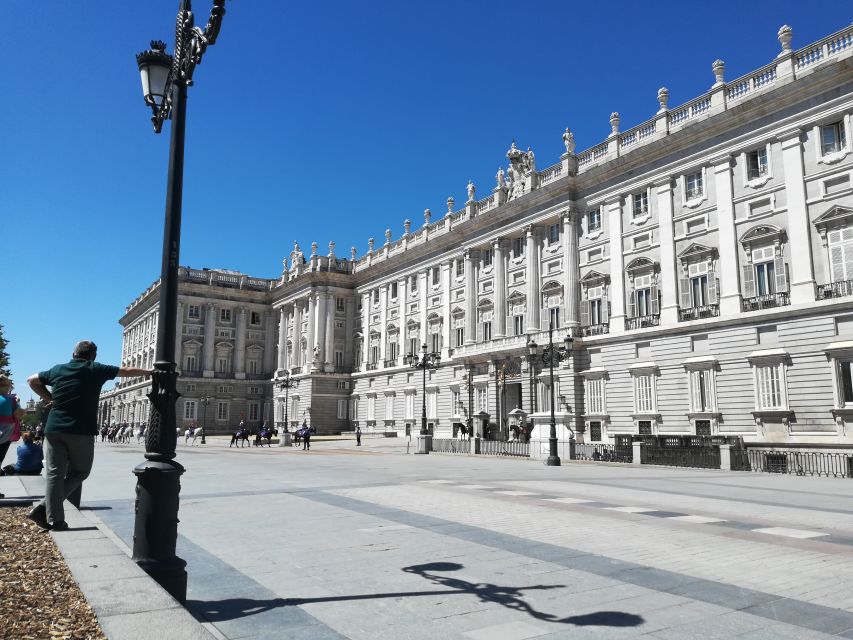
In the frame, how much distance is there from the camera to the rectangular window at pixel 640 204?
36.9 meters

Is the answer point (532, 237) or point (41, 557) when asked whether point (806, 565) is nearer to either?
point (41, 557)

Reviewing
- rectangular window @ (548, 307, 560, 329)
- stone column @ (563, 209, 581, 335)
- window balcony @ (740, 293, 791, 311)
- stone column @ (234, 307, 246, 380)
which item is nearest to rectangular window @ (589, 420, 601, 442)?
stone column @ (563, 209, 581, 335)

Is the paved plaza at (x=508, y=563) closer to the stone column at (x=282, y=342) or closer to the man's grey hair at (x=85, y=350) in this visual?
the man's grey hair at (x=85, y=350)

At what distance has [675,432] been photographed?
33156 mm

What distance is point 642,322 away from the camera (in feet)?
119

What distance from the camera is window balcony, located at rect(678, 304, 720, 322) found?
3250 centimetres

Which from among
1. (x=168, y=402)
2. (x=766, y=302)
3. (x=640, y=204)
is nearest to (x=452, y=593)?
(x=168, y=402)

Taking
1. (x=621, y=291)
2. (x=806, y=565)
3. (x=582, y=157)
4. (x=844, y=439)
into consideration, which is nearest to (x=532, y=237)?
(x=582, y=157)

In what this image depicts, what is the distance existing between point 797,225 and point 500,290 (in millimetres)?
21149

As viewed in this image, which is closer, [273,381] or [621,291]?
[621,291]

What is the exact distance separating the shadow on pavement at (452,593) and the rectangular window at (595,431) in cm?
3330

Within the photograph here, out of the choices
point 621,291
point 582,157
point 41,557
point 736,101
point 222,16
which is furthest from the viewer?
point 582,157

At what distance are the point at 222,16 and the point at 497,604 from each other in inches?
228

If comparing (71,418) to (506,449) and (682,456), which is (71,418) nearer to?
(682,456)
